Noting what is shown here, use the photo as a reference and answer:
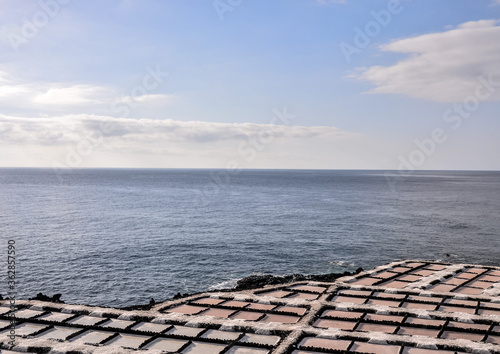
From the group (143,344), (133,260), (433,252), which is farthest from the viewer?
(433,252)

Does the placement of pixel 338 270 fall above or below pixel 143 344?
below

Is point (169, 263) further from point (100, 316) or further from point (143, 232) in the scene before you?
point (100, 316)

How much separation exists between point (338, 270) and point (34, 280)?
39.4 meters

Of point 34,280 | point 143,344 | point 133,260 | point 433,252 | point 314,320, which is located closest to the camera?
point 143,344

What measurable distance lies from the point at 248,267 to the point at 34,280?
27658 mm

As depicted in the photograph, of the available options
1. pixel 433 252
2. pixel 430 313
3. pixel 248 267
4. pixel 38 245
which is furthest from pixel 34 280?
pixel 433 252

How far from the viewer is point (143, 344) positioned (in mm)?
22875

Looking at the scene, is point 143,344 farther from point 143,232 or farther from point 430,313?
point 143,232

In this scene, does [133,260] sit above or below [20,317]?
below

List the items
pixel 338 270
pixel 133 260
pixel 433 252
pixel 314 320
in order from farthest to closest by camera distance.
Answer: pixel 433 252
pixel 133 260
pixel 338 270
pixel 314 320

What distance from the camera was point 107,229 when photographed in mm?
87625

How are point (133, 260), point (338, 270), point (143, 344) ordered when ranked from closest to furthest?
1. point (143, 344)
2. point (338, 270)
3. point (133, 260)

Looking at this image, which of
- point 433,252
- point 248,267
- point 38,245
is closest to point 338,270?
point 248,267

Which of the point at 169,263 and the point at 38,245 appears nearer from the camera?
the point at 169,263
